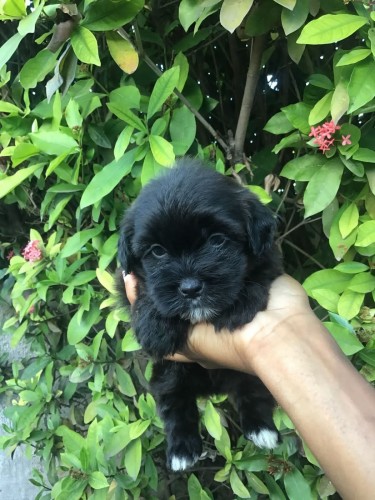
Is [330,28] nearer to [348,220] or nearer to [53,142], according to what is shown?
[348,220]

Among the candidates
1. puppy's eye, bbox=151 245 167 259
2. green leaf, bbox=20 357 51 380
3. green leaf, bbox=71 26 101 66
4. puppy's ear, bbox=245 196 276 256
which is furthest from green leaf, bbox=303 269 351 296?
green leaf, bbox=20 357 51 380

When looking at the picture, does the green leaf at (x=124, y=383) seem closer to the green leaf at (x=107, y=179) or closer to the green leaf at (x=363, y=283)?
the green leaf at (x=107, y=179)

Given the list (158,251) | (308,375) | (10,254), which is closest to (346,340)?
(308,375)

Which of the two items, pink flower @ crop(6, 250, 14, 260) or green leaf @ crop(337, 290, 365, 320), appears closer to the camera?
green leaf @ crop(337, 290, 365, 320)

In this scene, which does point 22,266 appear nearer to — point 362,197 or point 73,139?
point 73,139

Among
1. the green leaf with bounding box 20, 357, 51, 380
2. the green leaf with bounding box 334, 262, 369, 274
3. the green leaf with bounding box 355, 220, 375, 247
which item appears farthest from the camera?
the green leaf with bounding box 20, 357, 51, 380

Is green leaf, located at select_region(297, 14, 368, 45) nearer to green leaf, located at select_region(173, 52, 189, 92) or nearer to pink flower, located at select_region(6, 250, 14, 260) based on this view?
green leaf, located at select_region(173, 52, 189, 92)
